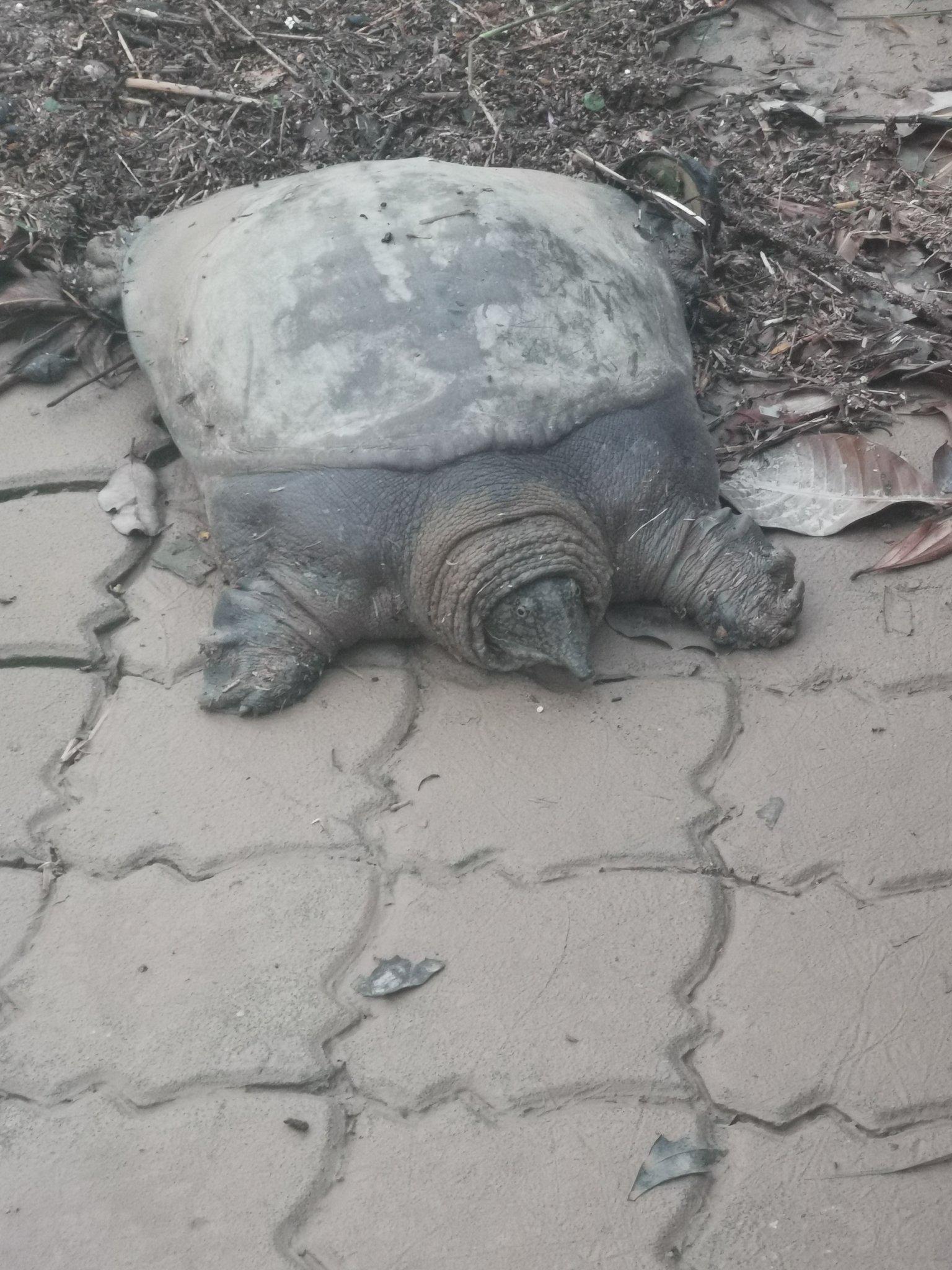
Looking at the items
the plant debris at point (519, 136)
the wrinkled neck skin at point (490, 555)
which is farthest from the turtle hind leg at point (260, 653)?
the plant debris at point (519, 136)

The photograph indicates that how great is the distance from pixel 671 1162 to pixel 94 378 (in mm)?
2768

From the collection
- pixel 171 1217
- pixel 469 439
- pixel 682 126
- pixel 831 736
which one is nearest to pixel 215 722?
pixel 469 439

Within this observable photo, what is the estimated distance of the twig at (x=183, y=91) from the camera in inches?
170

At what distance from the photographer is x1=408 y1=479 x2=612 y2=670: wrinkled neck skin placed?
285 centimetres

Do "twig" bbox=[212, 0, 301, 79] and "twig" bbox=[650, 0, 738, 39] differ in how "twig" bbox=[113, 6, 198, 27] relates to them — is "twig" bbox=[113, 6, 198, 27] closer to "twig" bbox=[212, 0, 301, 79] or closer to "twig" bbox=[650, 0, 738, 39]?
"twig" bbox=[212, 0, 301, 79]

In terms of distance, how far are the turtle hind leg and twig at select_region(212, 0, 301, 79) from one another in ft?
7.52

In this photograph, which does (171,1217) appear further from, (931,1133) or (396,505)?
(396,505)

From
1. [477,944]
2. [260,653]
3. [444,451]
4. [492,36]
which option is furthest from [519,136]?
[477,944]

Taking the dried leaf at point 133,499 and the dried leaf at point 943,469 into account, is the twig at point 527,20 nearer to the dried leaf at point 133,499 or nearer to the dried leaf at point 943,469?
the dried leaf at point 133,499

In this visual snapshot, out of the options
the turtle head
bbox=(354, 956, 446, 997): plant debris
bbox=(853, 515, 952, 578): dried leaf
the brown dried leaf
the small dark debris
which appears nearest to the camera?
bbox=(354, 956, 446, 997): plant debris

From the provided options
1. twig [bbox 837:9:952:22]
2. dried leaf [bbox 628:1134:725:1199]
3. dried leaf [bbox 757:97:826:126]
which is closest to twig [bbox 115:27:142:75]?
dried leaf [bbox 757:97:826:126]

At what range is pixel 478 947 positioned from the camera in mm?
2412

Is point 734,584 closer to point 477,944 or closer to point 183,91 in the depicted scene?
point 477,944

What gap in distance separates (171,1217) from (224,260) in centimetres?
228
